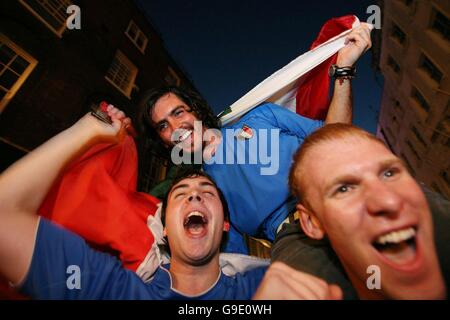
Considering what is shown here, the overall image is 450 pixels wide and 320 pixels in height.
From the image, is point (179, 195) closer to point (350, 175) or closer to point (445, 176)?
point (350, 175)

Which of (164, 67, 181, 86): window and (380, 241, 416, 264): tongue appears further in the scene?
(164, 67, 181, 86): window

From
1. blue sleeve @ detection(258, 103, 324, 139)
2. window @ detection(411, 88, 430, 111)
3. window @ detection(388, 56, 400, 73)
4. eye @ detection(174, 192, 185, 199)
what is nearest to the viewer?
eye @ detection(174, 192, 185, 199)

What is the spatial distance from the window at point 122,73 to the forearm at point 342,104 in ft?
26.3

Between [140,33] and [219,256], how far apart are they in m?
11.6

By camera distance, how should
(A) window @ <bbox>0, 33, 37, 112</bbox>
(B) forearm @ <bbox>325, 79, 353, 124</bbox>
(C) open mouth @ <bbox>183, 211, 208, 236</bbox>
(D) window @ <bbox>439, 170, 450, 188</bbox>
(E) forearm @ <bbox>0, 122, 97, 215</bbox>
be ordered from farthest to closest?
(D) window @ <bbox>439, 170, 450, 188</bbox>, (A) window @ <bbox>0, 33, 37, 112</bbox>, (B) forearm @ <bbox>325, 79, 353, 124</bbox>, (C) open mouth @ <bbox>183, 211, 208, 236</bbox>, (E) forearm @ <bbox>0, 122, 97, 215</bbox>

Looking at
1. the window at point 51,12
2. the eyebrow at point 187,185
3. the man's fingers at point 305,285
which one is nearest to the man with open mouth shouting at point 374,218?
the man's fingers at point 305,285

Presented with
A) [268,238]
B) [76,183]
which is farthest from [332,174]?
[76,183]

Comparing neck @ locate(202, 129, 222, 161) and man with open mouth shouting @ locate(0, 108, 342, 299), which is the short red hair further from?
neck @ locate(202, 129, 222, 161)

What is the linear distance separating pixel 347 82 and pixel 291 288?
241 cm

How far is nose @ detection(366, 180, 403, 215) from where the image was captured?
1.10 meters

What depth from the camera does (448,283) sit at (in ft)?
3.71

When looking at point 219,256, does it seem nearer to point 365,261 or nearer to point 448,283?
point 365,261

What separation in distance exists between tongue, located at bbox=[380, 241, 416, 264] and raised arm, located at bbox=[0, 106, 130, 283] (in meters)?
2.09

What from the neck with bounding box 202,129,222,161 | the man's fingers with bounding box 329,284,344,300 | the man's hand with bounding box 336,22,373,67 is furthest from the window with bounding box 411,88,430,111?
the man's fingers with bounding box 329,284,344,300
